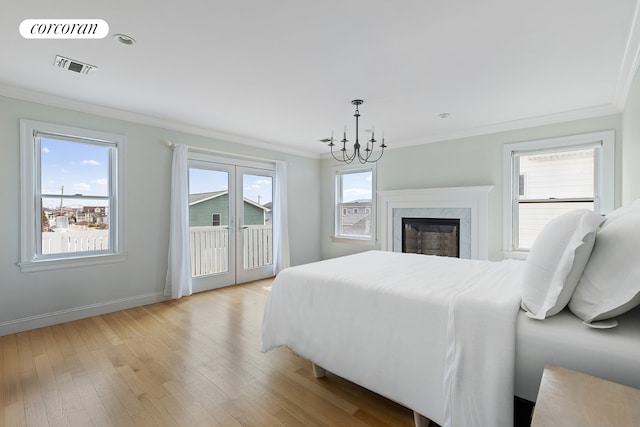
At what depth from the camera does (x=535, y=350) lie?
1.20 m

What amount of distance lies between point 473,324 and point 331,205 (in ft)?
15.5

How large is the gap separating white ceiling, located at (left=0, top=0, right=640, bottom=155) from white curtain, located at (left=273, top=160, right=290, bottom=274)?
1604 millimetres

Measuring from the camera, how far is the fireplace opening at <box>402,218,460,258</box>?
4.48m

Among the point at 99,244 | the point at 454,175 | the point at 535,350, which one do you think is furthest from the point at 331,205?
the point at 535,350

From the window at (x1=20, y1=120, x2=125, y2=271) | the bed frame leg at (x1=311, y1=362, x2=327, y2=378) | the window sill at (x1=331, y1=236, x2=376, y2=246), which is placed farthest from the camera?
the window sill at (x1=331, y1=236, x2=376, y2=246)

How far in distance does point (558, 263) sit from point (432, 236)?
3535 mm

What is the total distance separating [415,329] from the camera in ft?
5.08

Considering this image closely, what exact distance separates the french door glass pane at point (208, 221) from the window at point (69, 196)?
3.12 ft

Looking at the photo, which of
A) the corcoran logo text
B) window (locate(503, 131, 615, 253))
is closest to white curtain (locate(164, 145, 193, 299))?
the corcoran logo text

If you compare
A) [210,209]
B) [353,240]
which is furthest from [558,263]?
[353,240]

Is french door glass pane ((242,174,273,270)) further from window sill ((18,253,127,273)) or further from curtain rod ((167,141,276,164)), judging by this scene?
window sill ((18,253,127,273))

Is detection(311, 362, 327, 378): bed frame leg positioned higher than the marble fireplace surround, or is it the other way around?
the marble fireplace surround

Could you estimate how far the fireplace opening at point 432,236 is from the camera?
176 inches

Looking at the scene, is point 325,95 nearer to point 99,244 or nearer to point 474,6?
point 474,6
